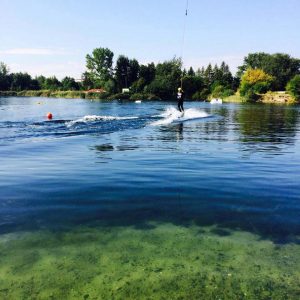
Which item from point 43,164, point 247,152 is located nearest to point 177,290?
point 43,164

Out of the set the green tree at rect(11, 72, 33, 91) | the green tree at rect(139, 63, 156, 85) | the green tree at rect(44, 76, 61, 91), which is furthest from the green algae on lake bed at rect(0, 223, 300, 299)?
the green tree at rect(11, 72, 33, 91)

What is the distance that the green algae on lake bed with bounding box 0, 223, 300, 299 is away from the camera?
3.86 metres

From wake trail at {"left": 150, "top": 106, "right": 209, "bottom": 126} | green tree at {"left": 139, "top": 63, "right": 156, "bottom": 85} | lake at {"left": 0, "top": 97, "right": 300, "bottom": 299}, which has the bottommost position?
wake trail at {"left": 150, "top": 106, "right": 209, "bottom": 126}

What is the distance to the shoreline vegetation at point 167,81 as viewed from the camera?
369ft

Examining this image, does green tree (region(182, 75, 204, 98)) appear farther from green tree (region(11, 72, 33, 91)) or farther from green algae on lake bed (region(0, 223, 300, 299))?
green algae on lake bed (region(0, 223, 300, 299))

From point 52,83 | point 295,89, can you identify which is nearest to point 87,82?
point 52,83

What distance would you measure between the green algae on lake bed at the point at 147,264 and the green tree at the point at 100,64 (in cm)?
15860

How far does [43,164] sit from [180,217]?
6252 millimetres

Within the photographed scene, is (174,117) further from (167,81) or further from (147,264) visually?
(167,81)

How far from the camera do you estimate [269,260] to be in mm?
4582

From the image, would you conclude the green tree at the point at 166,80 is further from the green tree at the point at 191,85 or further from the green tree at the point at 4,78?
the green tree at the point at 4,78

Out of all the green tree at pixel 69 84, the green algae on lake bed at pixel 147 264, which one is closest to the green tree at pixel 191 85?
the green tree at pixel 69 84

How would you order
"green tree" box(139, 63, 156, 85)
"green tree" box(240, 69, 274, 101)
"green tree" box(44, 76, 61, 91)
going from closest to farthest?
"green tree" box(240, 69, 274, 101)
"green tree" box(139, 63, 156, 85)
"green tree" box(44, 76, 61, 91)

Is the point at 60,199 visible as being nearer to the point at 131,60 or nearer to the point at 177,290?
the point at 177,290
